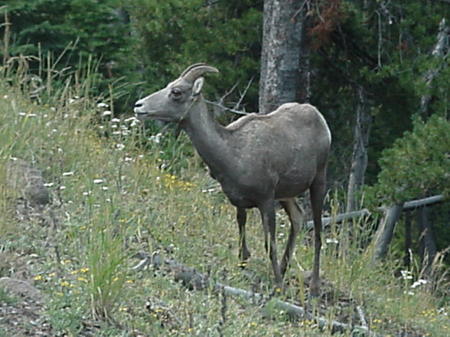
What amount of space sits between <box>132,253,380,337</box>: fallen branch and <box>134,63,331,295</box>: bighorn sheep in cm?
63

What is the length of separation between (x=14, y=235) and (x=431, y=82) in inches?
300

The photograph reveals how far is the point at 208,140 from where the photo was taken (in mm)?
9234

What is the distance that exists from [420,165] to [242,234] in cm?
397

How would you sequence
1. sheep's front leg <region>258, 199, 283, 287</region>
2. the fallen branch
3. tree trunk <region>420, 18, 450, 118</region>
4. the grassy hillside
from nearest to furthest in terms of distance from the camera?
the grassy hillside, the fallen branch, sheep's front leg <region>258, 199, 283, 287</region>, tree trunk <region>420, 18, 450, 118</region>

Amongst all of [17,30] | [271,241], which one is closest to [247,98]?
[17,30]

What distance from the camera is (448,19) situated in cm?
1636

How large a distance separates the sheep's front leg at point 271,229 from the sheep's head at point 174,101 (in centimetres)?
94

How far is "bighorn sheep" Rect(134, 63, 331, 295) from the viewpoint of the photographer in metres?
9.13

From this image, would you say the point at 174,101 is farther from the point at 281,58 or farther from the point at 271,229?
the point at 281,58

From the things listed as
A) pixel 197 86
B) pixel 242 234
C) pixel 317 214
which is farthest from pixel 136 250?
pixel 317 214

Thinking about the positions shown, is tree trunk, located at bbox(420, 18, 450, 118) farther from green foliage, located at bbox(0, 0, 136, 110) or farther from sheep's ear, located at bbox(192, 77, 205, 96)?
sheep's ear, located at bbox(192, 77, 205, 96)

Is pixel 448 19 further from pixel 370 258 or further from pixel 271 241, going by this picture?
pixel 271 241

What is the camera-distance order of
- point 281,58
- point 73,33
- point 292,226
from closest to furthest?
point 292,226, point 281,58, point 73,33

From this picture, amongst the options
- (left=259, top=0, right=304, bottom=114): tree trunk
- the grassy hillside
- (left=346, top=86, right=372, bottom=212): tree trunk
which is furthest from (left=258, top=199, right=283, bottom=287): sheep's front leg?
(left=346, top=86, right=372, bottom=212): tree trunk
